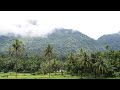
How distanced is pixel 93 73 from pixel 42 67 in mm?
19201

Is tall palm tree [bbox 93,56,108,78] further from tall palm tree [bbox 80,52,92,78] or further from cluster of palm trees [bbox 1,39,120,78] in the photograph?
tall palm tree [bbox 80,52,92,78]

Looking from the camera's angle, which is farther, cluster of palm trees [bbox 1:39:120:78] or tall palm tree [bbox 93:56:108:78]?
cluster of palm trees [bbox 1:39:120:78]

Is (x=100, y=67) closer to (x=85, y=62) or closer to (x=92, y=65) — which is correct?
(x=92, y=65)

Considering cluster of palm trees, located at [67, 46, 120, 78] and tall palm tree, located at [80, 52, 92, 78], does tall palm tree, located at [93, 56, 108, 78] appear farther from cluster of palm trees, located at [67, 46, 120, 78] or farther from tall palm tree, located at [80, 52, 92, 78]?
tall palm tree, located at [80, 52, 92, 78]

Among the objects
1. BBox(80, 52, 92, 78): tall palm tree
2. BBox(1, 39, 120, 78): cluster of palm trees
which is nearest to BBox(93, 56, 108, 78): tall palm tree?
BBox(1, 39, 120, 78): cluster of palm trees

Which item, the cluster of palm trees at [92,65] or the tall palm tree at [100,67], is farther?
the cluster of palm trees at [92,65]

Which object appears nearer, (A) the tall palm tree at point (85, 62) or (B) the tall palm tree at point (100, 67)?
(B) the tall palm tree at point (100, 67)

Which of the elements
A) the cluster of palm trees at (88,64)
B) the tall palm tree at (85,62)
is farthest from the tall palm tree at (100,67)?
the tall palm tree at (85,62)

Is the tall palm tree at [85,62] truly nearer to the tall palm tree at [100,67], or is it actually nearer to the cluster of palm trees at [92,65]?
the cluster of palm trees at [92,65]

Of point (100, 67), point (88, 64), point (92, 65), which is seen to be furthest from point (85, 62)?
point (100, 67)

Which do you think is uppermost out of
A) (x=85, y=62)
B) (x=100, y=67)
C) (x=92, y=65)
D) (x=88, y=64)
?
(x=85, y=62)
